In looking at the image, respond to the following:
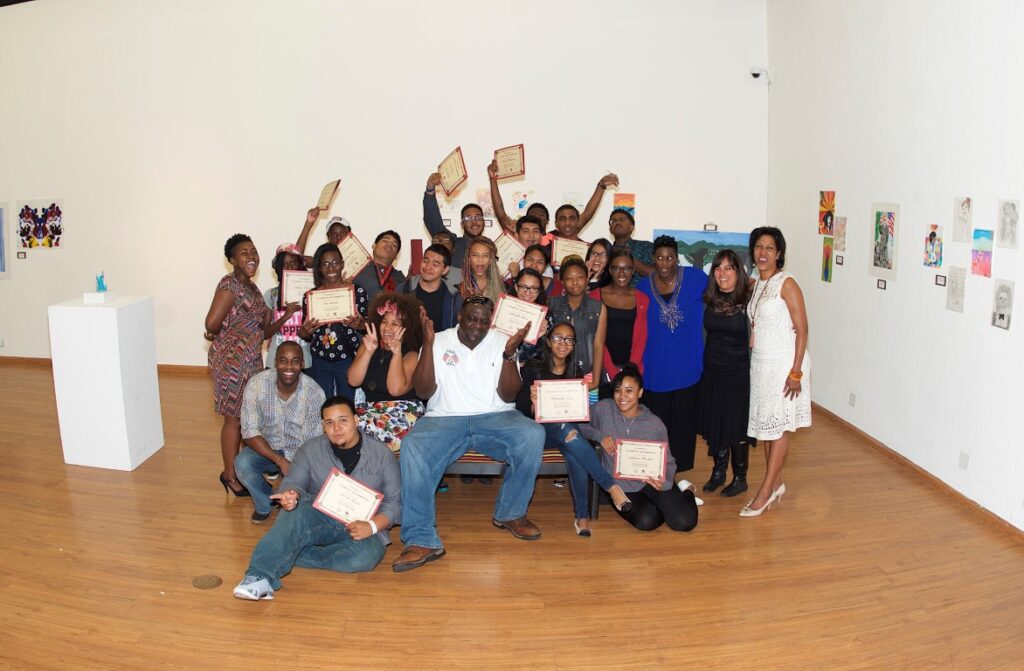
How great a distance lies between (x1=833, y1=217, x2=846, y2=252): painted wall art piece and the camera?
6945 millimetres

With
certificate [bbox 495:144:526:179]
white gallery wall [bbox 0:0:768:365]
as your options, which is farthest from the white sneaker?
white gallery wall [bbox 0:0:768:365]

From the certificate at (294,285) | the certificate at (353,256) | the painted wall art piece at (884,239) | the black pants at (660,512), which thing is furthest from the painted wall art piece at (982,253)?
the certificate at (294,285)

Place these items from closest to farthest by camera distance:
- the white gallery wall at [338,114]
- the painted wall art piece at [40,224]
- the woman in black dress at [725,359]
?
the woman in black dress at [725,359] → the white gallery wall at [338,114] → the painted wall art piece at [40,224]

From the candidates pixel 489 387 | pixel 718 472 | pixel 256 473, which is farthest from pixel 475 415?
pixel 718 472

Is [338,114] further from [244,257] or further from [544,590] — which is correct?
[544,590]

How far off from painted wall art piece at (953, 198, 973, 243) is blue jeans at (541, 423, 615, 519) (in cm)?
283

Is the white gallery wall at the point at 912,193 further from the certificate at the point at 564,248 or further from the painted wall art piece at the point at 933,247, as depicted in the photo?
the certificate at the point at 564,248

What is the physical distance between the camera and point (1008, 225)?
Answer: 480 centimetres

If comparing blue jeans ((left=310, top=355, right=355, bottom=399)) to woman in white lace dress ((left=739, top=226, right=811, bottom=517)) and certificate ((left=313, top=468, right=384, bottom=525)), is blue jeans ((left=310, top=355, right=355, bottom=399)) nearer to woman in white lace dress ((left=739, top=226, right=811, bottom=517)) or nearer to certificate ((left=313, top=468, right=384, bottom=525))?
certificate ((left=313, top=468, right=384, bottom=525))

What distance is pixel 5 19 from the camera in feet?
29.8

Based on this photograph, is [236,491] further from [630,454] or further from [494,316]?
[630,454]

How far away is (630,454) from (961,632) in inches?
73.7

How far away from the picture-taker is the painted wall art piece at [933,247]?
5.55 metres

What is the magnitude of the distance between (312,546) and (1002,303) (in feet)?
14.2
